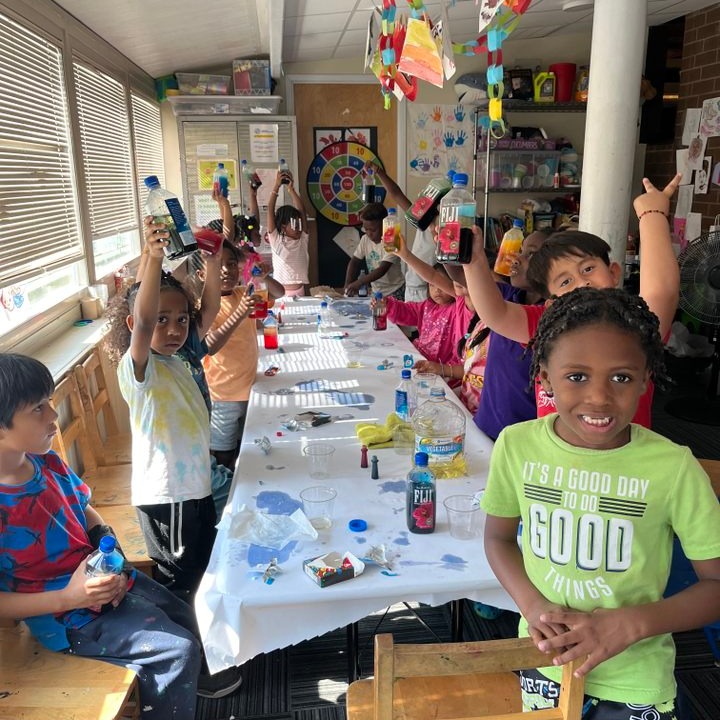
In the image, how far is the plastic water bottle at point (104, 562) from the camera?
141cm

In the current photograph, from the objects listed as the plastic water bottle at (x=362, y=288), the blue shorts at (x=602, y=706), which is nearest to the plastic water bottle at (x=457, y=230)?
the blue shorts at (x=602, y=706)

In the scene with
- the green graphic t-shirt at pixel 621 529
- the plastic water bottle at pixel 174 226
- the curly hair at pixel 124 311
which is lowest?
the green graphic t-shirt at pixel 621 529

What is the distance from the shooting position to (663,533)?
1033 mm

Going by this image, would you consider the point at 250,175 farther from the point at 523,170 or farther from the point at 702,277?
the point at 702,277

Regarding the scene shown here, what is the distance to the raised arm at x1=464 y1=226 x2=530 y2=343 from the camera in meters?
1.68

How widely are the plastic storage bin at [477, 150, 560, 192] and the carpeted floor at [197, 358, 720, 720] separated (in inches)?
172

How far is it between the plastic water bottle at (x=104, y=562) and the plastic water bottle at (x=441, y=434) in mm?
821

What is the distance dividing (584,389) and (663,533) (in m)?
0.27

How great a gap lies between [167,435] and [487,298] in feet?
3.33

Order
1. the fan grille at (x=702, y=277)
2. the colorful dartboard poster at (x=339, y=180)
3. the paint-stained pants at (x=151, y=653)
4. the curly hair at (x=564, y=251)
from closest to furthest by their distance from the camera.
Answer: the paint-stained pants at (x=151, y=653), the curly hair at (x=564, y=251), the fan grille at (x=702, y=277), the colorful dartboard poster at (x=339, y=180)

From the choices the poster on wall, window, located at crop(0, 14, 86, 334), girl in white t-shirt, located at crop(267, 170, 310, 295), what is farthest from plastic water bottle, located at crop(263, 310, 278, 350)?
the poster on wall

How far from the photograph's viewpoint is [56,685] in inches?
57.0

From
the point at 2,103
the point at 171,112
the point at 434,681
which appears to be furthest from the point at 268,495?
the point at 171,112

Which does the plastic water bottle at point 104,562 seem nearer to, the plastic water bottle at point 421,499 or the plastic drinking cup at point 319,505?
the plastic drinking cup at point 319,505
